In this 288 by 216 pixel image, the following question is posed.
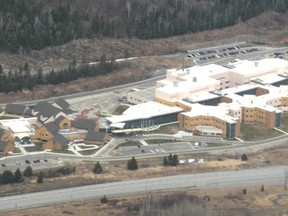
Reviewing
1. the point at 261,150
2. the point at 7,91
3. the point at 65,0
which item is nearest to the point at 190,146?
the point at 261,150

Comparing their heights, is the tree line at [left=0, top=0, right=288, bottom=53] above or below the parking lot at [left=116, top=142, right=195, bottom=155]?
above

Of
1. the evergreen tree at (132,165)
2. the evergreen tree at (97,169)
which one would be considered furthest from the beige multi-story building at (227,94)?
the evergreen tree at (97,169)

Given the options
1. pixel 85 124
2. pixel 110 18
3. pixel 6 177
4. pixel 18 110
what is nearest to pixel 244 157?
pixel 85 124

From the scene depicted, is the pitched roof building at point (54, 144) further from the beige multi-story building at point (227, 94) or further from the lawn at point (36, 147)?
the beige multi-story building at point (227, 94)

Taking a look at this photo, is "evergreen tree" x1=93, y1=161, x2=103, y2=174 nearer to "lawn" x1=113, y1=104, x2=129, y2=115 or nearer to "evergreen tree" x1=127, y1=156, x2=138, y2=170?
"evergreen tree" x1=127, y1=156, x2=138, y2=170

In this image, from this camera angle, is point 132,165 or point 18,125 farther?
point 18,125

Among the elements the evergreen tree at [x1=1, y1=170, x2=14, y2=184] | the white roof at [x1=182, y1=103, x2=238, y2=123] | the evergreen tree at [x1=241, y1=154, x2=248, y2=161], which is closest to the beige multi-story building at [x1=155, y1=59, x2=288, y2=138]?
the white roof at [x1=182, y1=103, x2=238, y2=123]

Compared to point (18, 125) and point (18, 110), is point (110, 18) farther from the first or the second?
point (18, 125)
